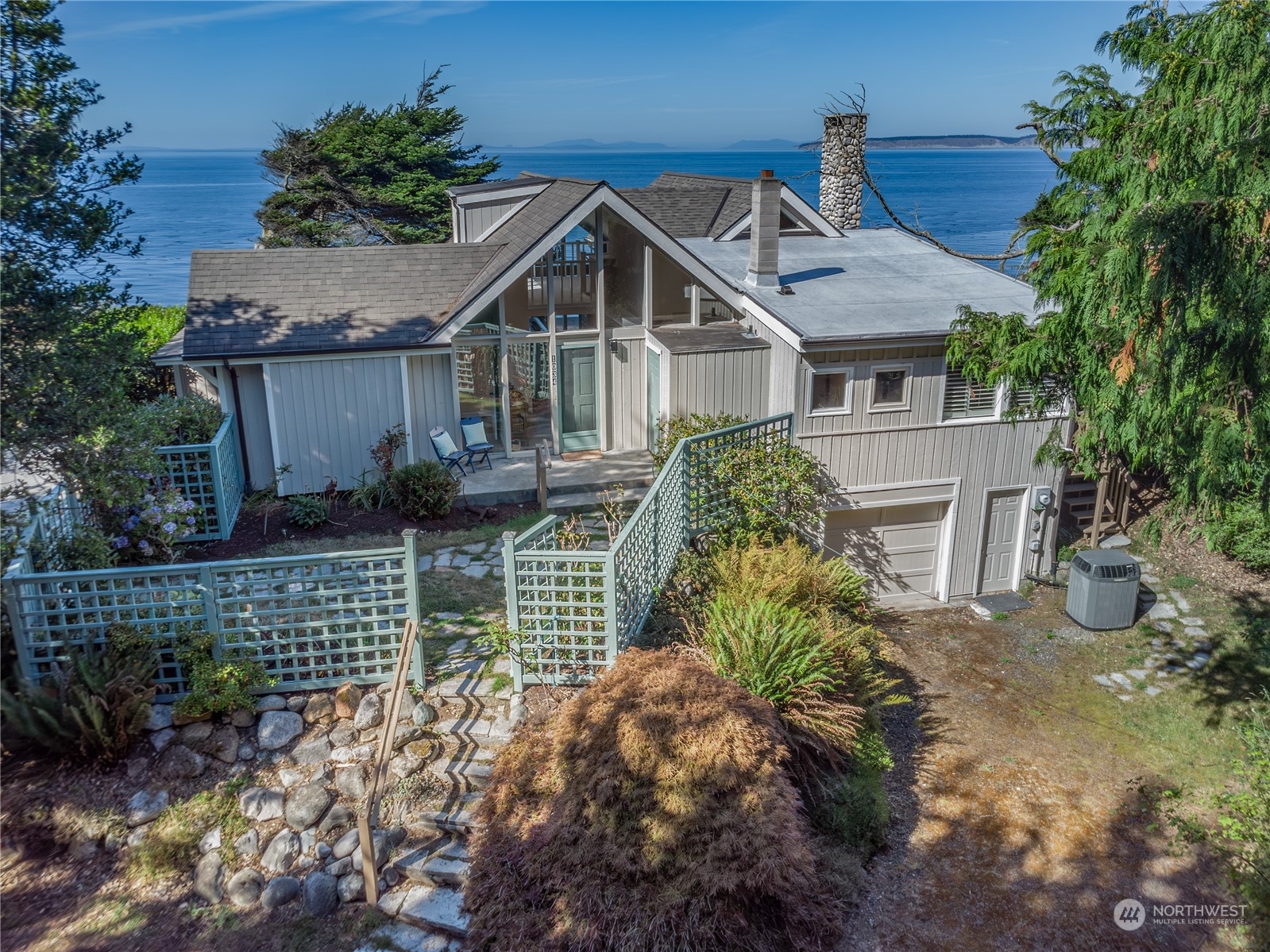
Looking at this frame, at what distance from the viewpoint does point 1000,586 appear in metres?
15.4

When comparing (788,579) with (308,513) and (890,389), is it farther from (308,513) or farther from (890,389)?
(308,513)

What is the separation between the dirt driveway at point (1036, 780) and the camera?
7.46 meters

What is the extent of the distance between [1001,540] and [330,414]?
1137 centimetres

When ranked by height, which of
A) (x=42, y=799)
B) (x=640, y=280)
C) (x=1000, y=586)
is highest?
(x=640, y=280)

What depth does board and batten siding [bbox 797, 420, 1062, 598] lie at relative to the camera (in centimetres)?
1359

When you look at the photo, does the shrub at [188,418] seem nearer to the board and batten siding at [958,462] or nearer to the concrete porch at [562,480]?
the concrete porch at [562,480]

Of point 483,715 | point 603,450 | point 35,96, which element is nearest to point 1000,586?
point 603,450

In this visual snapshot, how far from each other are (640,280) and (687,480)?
5.04 m

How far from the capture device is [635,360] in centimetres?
1520

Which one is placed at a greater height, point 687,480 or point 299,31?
point 299,31

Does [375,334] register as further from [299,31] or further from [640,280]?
[299,31]

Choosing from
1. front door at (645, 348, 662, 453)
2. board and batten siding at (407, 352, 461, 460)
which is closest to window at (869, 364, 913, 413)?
front door at (645, 348, 662, 453)

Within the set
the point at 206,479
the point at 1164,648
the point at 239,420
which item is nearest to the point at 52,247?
the point at 206,479

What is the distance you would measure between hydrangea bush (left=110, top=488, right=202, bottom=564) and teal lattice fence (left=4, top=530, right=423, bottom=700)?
1.25 meters
